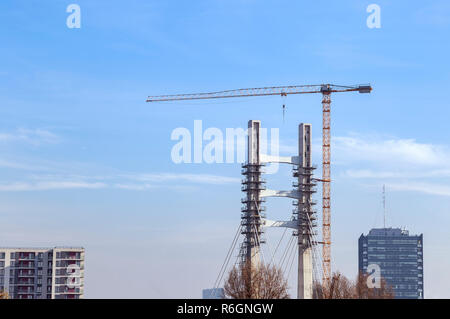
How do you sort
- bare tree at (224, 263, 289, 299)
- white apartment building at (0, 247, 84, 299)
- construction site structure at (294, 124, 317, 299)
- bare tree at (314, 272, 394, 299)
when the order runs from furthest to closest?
1. white apartment building at (0, 247, 84, 299)
2. construction site structure at (294, 124, 317, 299)
3. bare tree at (314, 272, 394, 299)
4. bare tree at (224, 263, 289, 299)

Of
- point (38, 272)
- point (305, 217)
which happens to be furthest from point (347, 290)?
point (38, 272)

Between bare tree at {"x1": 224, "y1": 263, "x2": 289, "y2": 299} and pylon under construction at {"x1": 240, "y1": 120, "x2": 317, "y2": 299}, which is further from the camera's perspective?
pylon under construction at {"x1": 240, "y1": 120, "x2": 317, "y2": 299}

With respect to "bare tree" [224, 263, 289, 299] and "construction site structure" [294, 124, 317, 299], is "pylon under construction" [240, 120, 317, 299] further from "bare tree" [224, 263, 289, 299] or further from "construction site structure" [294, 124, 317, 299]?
"bare tree" [224, 263, 289, 299]

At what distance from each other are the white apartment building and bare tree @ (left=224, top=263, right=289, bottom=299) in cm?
7081

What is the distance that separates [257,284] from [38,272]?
83653mm

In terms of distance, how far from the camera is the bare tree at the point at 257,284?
111 m

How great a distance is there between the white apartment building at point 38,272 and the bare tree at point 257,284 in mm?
70814

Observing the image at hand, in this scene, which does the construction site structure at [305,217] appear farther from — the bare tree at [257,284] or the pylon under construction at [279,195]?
the bare tree at [257,284]

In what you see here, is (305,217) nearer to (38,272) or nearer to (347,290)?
(347,290)

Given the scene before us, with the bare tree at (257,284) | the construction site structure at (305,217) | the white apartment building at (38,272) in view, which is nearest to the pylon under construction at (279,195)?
the construction site structure at (305,217)

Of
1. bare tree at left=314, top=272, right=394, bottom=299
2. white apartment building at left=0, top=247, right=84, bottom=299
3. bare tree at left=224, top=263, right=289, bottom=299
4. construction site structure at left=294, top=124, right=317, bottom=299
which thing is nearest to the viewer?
bare tree at left=224, top=263, right=289, bottom=299

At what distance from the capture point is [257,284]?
113 metres

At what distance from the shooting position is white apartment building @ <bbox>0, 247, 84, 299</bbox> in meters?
182

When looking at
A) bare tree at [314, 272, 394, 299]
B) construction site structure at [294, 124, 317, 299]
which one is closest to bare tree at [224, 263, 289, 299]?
bare tree at [314, 272, 394, 299]
